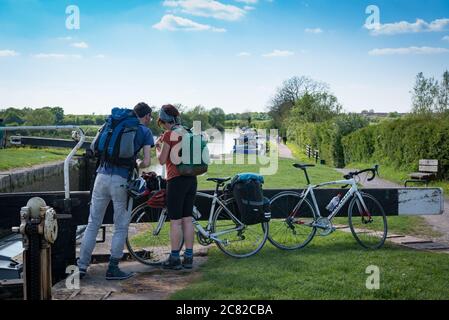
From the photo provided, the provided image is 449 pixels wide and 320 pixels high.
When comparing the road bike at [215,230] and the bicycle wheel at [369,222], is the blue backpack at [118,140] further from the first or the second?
the bicycle wheel at [369,222]

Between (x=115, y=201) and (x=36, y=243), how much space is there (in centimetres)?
133

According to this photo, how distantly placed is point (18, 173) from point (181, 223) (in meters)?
11.0

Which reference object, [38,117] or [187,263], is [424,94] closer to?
[38,117]

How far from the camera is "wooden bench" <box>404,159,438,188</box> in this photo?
18344 millimetres

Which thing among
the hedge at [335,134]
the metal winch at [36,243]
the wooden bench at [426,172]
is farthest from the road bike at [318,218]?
the hedge at [335,134]

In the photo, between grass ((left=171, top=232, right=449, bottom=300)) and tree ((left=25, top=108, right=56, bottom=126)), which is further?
tree ((left=25, top=108, right=56, bottom=126))

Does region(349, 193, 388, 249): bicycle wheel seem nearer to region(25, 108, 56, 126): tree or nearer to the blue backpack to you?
the blue backpack

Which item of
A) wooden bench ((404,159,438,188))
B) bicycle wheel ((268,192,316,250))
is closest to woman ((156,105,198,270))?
bicycle wheel ((268,192,316,250))

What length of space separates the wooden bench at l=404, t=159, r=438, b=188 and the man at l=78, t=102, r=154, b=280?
14297 mm

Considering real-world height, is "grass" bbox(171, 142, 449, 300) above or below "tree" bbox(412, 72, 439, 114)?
below

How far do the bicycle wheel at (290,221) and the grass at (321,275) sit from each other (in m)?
0.18

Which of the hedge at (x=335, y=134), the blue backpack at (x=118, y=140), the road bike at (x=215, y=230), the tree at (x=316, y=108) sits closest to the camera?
the blue backpack at (x=118, y=140)

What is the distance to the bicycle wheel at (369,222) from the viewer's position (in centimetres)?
719

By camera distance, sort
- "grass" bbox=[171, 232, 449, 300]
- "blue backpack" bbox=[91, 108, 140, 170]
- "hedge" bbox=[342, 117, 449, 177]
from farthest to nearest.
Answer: "hedge" bbox=[342, 117, 449, 177] → "blue backpack" bbox=[91, 108, 140, 170] → "grass" bbox=[171, 232, 449, 300]
